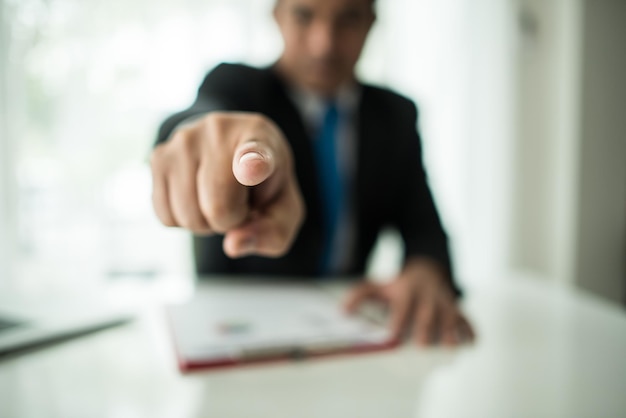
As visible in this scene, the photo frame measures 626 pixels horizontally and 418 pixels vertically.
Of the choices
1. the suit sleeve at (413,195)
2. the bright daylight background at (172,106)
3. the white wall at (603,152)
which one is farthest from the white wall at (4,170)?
the white wall at (603,152)

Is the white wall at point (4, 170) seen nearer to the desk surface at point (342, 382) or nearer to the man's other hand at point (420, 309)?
the desk surface at point (342, 382)

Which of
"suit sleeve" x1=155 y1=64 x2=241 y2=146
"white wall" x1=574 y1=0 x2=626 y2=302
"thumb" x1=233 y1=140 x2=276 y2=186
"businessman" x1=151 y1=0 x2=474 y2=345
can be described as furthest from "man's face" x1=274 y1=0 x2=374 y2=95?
"thumb" x1=233 y1=140 x2=276 y2=186

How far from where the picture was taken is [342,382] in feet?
1.22

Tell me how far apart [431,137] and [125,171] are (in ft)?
3.98

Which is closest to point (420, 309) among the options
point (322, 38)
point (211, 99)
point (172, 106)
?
point (211, 99)

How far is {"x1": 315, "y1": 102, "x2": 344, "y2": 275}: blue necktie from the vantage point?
2.75ft

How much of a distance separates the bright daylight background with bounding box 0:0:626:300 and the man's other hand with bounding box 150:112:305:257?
3.58 ft

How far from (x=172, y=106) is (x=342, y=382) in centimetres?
129

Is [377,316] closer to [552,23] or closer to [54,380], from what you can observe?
[54,380]

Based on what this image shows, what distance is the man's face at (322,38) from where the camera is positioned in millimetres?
768

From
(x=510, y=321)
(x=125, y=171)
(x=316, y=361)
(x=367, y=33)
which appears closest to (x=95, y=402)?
(x=316, y=361)

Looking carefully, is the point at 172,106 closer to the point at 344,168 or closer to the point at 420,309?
the point at 344,168

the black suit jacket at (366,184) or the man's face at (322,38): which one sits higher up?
the man's face at (322,38)

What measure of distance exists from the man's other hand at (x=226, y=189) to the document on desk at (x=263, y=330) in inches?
7.4
